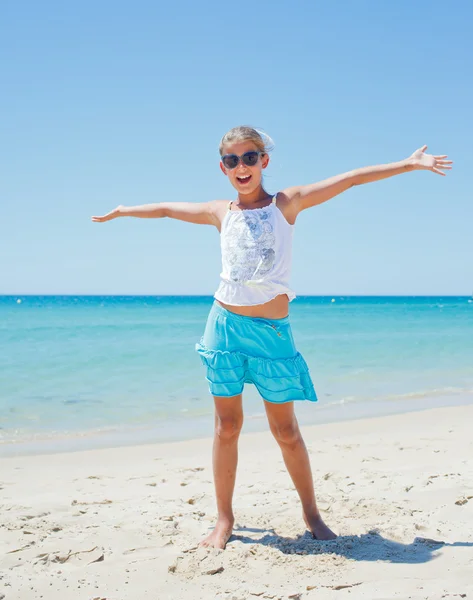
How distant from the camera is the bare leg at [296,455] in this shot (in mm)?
3131

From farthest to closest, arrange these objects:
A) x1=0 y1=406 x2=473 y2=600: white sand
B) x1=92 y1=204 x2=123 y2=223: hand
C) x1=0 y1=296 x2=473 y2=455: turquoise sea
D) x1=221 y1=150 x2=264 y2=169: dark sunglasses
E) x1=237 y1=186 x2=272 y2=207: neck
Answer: x1=0 y1=296 x2=473 y2=455: turquoise sea < x1=92 y1=204 x2=123 y2=223: hand < x1=237 y1=186 x2=272 y2=207: neck < x1=221 y1=150 x2=264 y2=169: dark sunglasses < x1=0 y1=406 x2=473 y2=600: white sand

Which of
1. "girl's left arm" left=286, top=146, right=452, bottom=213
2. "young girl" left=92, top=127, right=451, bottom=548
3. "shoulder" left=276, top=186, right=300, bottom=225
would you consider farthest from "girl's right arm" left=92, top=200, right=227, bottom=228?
"girl's left arm" left=286, top=146, right=452, bottom=213

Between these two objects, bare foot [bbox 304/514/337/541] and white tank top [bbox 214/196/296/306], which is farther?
bare foot [bbox 304/514/337/541]

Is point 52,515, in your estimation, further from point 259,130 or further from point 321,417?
point 321,417

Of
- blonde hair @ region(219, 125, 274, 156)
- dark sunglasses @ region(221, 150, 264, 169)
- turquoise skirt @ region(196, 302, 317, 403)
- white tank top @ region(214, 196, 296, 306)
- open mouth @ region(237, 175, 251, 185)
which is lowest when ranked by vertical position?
turquoise skirt @ region(196, 302, 317, 403)

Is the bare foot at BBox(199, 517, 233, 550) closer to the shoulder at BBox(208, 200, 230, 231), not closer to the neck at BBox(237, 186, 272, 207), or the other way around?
the shoulder at BBox(208, 200, 230, 231)

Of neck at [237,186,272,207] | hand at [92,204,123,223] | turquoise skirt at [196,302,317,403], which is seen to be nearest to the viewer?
turquoise skirt at [196,302,317,403]

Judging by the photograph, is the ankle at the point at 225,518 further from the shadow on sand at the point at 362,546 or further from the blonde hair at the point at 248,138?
the blonde hair at the point at 248,138

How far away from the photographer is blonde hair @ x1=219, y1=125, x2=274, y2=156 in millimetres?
3197

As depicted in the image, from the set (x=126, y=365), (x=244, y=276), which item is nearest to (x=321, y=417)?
(x=244, y=276)

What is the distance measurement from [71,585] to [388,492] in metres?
2.28

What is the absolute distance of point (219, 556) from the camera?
3.00 meters

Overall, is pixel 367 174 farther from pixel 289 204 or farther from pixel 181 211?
pixel 181 211

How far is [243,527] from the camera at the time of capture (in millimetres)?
3492
